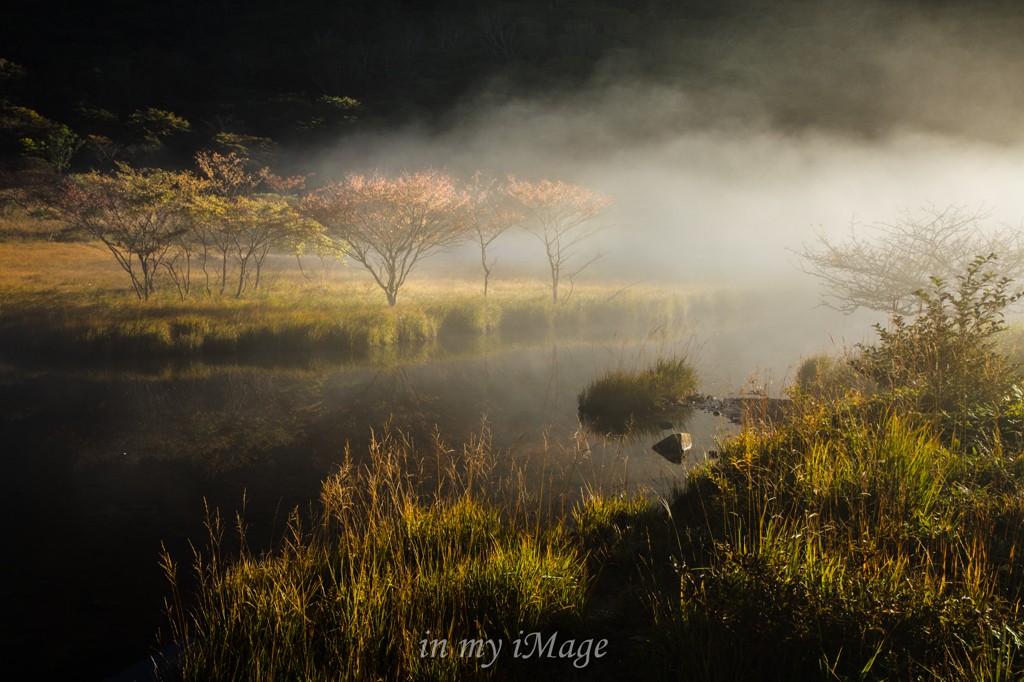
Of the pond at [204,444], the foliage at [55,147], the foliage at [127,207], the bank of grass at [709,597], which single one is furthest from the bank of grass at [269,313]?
the foliage at [55,147]

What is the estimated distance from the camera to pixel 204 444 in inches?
312

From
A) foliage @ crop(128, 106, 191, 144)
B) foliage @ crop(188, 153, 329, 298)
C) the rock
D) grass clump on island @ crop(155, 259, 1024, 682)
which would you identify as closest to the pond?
the rock

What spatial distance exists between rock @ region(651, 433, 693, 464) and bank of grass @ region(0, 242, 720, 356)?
34.1ft

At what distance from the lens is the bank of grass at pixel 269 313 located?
1383cm

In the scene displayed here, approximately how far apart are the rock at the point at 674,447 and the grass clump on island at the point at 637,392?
5.30 ft

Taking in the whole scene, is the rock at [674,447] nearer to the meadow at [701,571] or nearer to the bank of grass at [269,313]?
Result: the meadow at [701,571]

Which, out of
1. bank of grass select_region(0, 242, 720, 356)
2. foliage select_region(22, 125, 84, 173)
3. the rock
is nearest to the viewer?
the rock

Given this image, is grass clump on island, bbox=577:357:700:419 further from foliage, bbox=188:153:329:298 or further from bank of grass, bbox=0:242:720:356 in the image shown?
foliage, bbox=188:153:329:298

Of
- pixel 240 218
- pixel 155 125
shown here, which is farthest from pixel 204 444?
pixel 155 125

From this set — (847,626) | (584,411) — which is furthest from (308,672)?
(584,411)

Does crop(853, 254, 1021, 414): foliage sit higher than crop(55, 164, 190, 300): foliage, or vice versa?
crop(55, 164, 190, 300): foliage

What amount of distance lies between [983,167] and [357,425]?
24688 millimetres

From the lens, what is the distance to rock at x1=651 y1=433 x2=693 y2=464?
6879 millimetres

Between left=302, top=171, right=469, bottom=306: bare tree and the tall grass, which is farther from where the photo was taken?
left=302, top=171, right=469, bottom=306: bare tree
